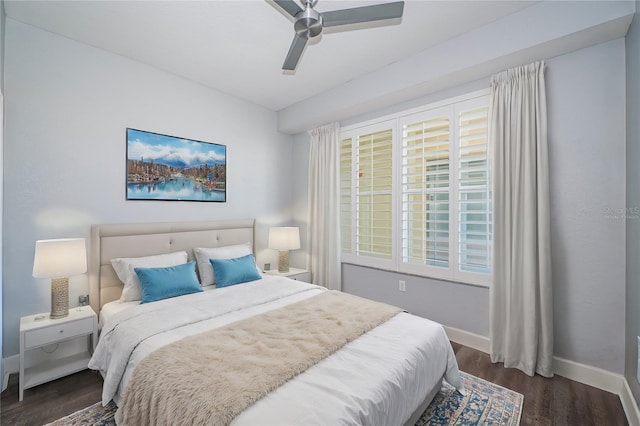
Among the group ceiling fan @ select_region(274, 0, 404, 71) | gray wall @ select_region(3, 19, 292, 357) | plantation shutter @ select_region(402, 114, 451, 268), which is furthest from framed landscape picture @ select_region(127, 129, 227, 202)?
plantation shutter @ select_region(402, 114, 451, 268)


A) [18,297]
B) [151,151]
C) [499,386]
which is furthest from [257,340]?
[151,151]

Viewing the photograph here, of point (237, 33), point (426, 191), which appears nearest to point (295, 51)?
point (237, 33)

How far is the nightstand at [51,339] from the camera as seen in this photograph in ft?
6.86

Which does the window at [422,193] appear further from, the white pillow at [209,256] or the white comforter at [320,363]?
the white pillow at [209,256]

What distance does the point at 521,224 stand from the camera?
2455 mm

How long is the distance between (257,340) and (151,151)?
7.70 ft

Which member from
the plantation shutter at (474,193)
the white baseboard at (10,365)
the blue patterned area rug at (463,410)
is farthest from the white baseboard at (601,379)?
the white baseboard at (10,365)

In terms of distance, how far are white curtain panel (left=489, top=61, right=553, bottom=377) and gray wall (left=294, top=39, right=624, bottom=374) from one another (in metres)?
0.13

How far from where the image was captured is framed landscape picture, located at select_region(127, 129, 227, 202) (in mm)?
2975

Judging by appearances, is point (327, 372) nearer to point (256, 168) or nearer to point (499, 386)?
point (499, 386)

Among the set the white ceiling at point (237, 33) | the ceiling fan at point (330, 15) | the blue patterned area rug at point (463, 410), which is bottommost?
the blue patterned area rug at point (463, 410)

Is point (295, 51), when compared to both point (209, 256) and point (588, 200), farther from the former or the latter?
point (588, 200)

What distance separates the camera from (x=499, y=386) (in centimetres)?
223

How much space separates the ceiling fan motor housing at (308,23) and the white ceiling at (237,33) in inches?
4.3
